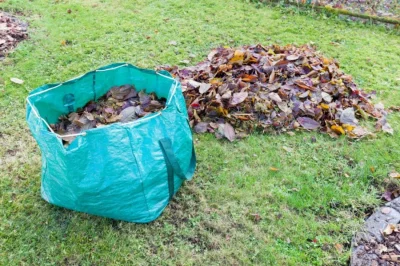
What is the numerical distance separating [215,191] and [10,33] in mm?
3355

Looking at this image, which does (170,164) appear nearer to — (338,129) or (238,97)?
(238,97)

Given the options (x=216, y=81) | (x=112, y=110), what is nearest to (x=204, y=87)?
(x=216, y=81)

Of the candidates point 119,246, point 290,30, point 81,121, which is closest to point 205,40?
point 290,30

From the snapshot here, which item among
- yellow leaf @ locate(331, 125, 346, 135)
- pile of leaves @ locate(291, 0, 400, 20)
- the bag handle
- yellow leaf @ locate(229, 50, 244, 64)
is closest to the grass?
yellow leaf @ locate(331, 125, 346, 135)

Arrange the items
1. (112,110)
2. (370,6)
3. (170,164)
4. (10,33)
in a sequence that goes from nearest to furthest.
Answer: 1. (170,164)
2. (112,110)
3. (10,33)
4. (370,6)

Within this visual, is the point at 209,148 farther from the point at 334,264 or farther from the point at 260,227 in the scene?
the point at 334,264

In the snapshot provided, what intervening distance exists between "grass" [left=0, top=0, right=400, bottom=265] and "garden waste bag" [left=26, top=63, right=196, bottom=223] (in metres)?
0.16

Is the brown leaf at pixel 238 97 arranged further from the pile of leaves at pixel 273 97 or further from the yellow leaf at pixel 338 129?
the yellow leaf at pixel 338 129

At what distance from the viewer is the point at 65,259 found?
2258 mm

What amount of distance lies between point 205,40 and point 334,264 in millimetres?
3111

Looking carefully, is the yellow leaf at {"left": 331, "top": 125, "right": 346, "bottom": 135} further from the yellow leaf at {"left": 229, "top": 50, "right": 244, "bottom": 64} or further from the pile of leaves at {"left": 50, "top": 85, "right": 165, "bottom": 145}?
the pile of leaves at {"left": 50, "top": 85, "right": 165, "bottom": 145}

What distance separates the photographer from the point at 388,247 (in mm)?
2234

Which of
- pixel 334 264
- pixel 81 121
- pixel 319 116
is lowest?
pixel 334 264

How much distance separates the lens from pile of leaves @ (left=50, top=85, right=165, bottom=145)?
2.76 m
